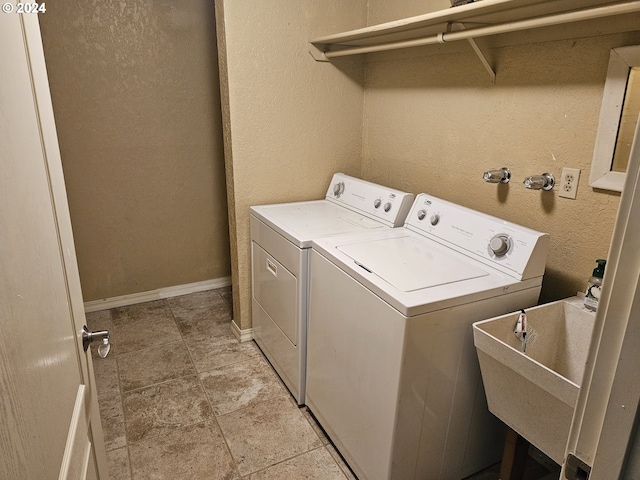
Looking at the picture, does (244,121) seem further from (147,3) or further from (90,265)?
(90,265)

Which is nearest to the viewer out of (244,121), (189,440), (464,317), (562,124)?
(464,317)

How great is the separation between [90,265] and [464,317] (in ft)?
8.32

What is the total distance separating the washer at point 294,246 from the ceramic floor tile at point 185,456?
1.48 ft

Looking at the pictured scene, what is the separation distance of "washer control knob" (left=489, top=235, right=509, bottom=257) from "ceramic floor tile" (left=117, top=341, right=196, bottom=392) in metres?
1.70

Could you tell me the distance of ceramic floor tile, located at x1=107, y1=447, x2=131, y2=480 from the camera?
173 cm

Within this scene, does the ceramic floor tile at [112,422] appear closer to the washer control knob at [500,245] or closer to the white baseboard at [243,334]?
the white baseboard at [243,334]

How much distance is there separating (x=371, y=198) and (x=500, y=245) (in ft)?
2.81

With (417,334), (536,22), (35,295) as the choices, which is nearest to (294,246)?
(417,334)

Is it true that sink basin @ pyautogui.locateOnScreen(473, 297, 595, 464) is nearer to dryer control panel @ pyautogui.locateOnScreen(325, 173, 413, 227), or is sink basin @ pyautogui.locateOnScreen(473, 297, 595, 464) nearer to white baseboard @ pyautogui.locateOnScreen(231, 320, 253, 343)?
dryer control panel @ pyautogui.locateOnScreen(325, 173, 413, 227)

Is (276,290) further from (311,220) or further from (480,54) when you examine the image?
(480,54)

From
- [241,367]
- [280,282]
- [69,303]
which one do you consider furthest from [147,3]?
[69,303]

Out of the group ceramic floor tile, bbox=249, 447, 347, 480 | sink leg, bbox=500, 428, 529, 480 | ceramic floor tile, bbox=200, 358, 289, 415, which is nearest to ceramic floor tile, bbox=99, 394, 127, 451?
ceramic floor tile, bbox=200, 358, 289, 415

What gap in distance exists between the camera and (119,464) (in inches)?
70.1

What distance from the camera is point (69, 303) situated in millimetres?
891
